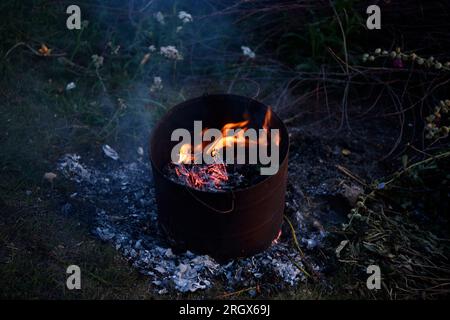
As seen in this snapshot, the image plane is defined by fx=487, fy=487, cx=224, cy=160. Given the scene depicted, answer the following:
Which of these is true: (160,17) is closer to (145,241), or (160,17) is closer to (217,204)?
(145,241)

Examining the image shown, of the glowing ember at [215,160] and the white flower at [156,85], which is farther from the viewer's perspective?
the white flower at [156,85]

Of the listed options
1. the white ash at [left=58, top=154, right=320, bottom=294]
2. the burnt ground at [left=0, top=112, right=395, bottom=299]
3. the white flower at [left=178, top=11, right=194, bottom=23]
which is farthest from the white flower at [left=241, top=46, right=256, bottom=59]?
the white ash at [left=58, top=154, right=320, bottom=294]

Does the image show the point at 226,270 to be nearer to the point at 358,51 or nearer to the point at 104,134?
the point at 104,134

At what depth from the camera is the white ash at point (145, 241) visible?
120 inches

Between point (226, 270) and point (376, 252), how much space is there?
3.24 feet

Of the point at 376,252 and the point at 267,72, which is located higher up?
the point at 267,72

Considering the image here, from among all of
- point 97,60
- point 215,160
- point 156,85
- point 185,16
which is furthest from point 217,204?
point 185,16

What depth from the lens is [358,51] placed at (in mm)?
4438

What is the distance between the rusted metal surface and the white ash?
101mm

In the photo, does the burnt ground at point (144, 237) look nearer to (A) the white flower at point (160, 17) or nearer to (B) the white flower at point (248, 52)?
(B) the white flower at point (248, 52)

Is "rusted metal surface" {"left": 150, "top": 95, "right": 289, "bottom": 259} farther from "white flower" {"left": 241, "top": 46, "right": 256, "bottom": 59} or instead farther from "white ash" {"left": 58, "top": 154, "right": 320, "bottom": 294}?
"white flower" {"left": 241, "top": 46, "right": 256, "bottom": 59}

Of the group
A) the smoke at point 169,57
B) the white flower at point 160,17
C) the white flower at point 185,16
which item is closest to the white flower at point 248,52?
the smoke at point 169,57

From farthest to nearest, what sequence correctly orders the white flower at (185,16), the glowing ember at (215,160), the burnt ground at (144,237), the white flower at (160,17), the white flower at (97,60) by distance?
the white flower at (160,17) < the white flower at (185,16) < the white flower at (97,60) < the glowing ember at (215,160) < the burnt ground at (144,237)
